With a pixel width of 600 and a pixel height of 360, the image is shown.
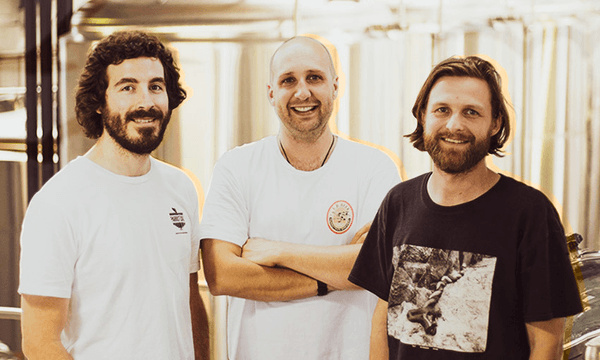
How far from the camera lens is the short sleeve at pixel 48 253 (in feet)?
4.92

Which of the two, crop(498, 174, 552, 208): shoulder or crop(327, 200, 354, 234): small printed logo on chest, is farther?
crop(327, 200, 354, 234): small printed logo on chest

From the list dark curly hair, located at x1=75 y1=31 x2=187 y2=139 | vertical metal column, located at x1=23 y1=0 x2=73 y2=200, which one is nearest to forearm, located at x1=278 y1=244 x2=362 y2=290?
dark curly hair, located at x1=75 y1=31 x2=187 y2=139

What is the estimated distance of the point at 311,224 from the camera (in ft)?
5.63

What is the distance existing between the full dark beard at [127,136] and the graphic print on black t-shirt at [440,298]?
844 mm

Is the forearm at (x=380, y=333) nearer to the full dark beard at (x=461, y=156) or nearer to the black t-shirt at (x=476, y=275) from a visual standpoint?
the black t-shirt at (x=476, y=275)

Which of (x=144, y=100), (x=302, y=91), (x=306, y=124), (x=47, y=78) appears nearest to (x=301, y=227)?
(x=306, y=124)

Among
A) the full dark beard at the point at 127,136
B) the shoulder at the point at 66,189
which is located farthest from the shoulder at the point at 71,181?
the full dark beard at the point at 127,136

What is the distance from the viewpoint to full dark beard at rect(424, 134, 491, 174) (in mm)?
1441

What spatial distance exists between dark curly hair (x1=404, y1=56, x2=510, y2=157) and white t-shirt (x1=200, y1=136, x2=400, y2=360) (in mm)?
259

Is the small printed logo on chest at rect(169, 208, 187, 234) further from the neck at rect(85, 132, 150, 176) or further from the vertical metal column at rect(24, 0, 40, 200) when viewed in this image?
the vertical metal column at rect(24, 0, 40, 200)

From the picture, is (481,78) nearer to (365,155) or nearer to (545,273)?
(365,155)

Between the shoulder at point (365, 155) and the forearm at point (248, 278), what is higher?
the shoulder at point (365, 155)

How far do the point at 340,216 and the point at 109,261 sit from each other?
2.40ft

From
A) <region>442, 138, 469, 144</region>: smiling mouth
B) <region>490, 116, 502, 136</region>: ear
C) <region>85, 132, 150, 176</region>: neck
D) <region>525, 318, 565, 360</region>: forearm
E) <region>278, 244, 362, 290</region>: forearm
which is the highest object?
<region>490, 116, 502, 136</region>: ear
